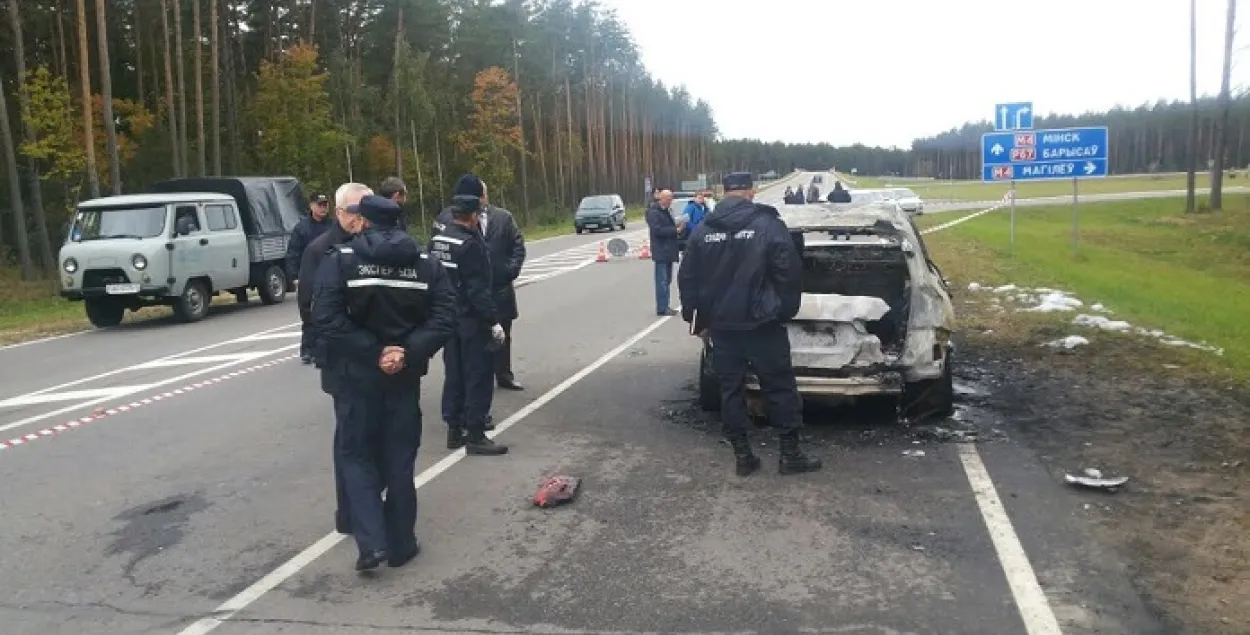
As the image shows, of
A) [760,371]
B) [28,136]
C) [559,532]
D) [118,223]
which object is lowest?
[559,532]

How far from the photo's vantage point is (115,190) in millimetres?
26953

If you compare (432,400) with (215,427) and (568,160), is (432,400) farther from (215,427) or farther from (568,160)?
(568,160)

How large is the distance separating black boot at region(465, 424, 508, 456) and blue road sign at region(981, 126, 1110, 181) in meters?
18.6

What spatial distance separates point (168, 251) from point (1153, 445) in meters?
14.8

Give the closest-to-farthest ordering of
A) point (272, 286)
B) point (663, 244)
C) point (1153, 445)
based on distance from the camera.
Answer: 1. point (1153, 445)
2. point (663, 244)
3. point (272, 286)

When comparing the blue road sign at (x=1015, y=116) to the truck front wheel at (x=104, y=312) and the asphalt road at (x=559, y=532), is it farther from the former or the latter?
the truck front wheel at (x=104, y=312)

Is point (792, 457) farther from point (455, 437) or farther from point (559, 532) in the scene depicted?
point (455, 437)

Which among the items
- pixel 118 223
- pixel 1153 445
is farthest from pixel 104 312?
pixel 1153 445

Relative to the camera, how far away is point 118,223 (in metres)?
16.9

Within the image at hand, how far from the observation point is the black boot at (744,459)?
6516 millimetres

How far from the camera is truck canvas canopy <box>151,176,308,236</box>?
1931 centimetres

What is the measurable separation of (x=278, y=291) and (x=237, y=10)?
3177 centimetres

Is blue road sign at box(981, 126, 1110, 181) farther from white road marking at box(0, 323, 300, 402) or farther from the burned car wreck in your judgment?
white road marking at box(0, 323, 300, 402)

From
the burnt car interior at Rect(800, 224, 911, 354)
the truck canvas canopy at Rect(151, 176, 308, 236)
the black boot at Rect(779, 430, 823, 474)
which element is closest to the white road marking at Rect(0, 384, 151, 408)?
the burnt car interior at Rect(800, 224, 911, 354)
